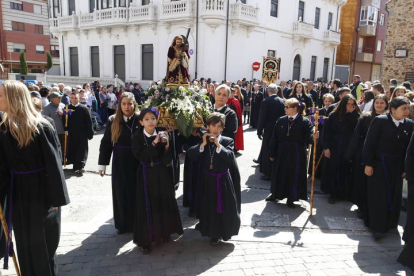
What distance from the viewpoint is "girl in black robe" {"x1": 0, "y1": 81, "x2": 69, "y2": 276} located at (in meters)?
3.21

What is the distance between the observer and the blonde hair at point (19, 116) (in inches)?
123

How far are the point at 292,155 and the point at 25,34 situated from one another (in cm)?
4804

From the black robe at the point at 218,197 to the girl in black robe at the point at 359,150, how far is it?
7.39 feet

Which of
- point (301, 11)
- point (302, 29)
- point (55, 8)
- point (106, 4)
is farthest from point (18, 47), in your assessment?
point (302, 29)

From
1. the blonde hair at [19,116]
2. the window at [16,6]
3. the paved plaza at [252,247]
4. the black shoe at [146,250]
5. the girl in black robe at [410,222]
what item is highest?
the window at [16,6]

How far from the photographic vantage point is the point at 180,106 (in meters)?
5.24

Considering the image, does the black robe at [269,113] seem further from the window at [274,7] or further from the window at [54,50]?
the window at [54,50]

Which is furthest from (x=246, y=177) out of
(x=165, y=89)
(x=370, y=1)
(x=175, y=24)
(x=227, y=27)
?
(x=370, y=1)

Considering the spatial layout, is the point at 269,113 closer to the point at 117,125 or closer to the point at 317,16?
A: the point at 117,125

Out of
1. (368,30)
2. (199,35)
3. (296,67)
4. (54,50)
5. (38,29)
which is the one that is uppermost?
(38,29)

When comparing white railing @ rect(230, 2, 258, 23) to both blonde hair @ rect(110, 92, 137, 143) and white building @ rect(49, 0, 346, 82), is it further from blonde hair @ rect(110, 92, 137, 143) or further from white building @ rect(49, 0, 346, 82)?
blonde hair @ rect(110, 92, 137, 143)

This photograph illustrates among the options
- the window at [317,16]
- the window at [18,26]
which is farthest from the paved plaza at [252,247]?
the window at [18,26]

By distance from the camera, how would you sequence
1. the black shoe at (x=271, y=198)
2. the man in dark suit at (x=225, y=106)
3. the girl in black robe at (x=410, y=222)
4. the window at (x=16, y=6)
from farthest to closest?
1. the window at (x=16, y=6)
2. the black shoe at (x=271, y=198)
3. the man in dark suit at (x=225, y=106)
4. the girl in black robe at (x=410, y=222)

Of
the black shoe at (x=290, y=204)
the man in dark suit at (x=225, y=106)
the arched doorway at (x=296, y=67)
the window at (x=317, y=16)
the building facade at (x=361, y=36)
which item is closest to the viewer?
the man in dark suit at (x=225, y=106)
